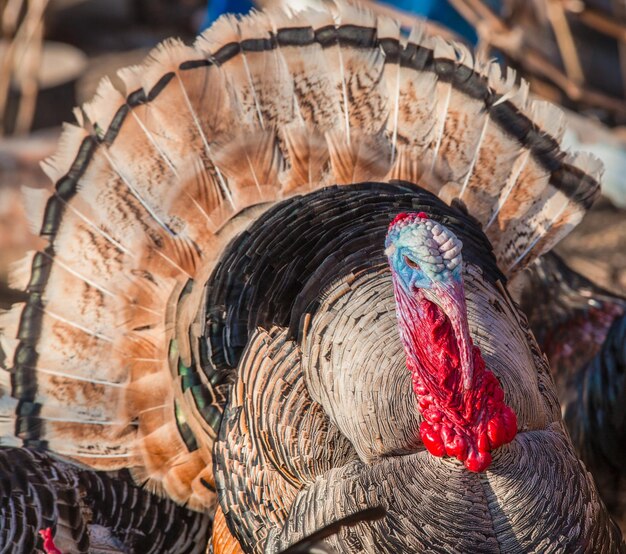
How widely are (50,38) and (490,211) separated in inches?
258

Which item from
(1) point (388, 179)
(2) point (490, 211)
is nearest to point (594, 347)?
Result: (2) point (490, 211)

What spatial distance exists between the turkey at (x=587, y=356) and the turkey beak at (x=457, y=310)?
1.12 meters

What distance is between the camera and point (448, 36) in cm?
475

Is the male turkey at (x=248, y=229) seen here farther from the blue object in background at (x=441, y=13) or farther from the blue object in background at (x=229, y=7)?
the blue object in background at (x=441, y=13)

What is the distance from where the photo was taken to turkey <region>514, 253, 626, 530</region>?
314 cm

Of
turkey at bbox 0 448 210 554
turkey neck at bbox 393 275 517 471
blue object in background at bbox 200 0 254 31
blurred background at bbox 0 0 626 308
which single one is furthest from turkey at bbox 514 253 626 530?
blue object in background at bbox 200 0 254 31

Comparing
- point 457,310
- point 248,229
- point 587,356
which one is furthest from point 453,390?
point 587,356

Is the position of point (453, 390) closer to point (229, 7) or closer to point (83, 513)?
point (83, 513)

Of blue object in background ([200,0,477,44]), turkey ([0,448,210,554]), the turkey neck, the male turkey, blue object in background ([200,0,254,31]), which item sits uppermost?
blue object in background ([200,0,477,44])

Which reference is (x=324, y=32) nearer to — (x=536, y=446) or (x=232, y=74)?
(x=232, y=74)

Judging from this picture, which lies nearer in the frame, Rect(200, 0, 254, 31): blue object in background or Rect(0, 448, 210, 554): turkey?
Rect(0, 448, 210, 554): turkey

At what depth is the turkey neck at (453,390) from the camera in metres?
1.97

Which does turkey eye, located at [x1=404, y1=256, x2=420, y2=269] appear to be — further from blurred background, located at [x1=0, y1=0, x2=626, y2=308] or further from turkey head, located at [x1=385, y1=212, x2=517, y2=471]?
blurred background, located at [x1=0, y1=0, x2=626, y2=308]

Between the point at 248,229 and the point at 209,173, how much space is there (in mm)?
269
